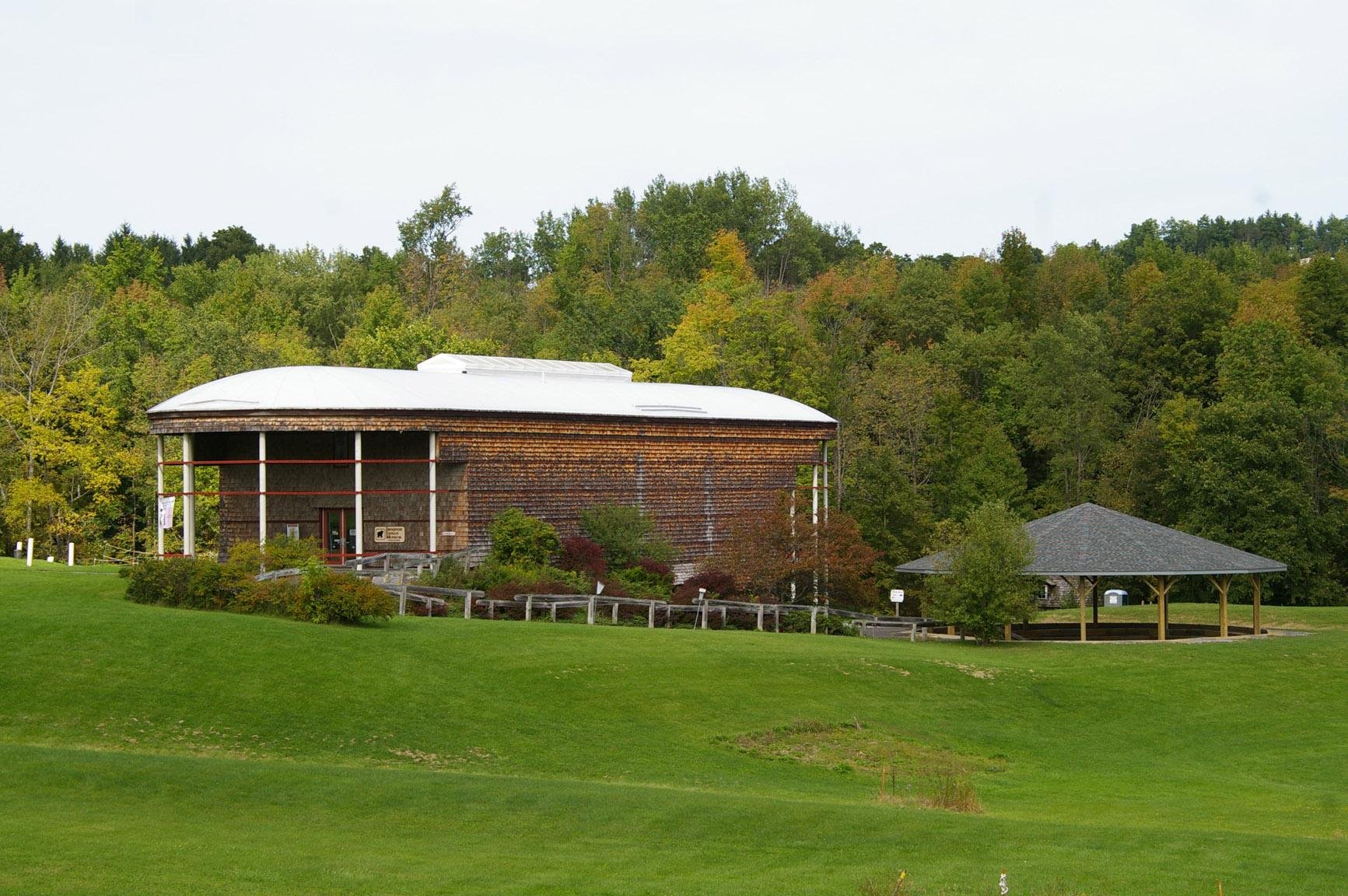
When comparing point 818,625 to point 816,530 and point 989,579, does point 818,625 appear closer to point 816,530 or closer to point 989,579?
point 816,530

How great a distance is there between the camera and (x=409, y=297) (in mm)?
115125

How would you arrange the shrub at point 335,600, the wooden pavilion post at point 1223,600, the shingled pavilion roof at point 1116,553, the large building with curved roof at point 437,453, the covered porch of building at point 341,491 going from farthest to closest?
1. the covered porch of building at point 341,491
2. the wooden pavilion post at point 1223,600
3. the large building with curved roof at point 437,453
4. the shingled pavilion roof at point 1116,553
5. the shrub at point 335,600

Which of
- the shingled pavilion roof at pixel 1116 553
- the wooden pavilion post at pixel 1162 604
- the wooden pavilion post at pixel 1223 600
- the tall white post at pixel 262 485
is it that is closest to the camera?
the tall white post at pixel 262 485

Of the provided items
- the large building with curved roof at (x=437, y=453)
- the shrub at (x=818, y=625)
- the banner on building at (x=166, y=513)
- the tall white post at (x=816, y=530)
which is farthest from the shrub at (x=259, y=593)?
the tall white post at (x=816, y=530)

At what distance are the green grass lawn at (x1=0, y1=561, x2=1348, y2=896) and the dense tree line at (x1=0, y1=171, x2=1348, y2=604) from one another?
28762 millimetres

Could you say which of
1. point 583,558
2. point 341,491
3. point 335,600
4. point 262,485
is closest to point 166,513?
point 262,485

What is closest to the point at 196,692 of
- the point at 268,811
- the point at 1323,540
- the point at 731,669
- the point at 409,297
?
the point at 268,811

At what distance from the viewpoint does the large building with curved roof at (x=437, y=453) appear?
1795 inches

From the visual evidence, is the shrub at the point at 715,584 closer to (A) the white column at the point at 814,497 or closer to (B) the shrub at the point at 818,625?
(B) the shrub at the point at 818,625

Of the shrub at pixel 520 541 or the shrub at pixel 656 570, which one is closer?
the shrub at pixel 520 541

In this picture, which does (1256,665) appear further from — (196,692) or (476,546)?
(196,692)

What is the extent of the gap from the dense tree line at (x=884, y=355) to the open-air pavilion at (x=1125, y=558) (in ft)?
47.7

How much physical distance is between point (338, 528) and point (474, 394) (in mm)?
6169

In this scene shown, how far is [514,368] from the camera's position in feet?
185
